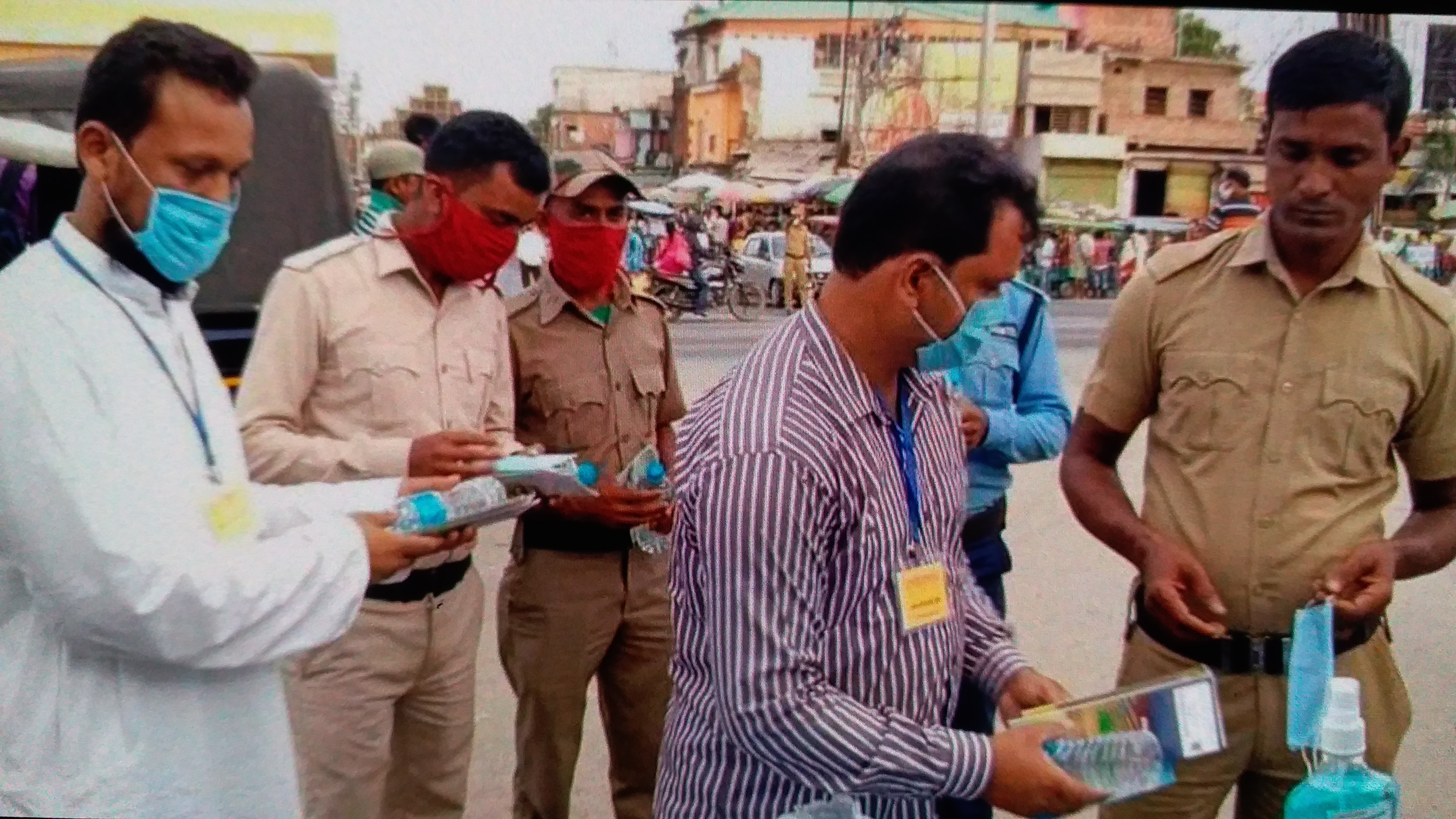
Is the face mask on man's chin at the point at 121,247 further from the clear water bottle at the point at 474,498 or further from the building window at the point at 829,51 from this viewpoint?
the building window at the point at 829,51

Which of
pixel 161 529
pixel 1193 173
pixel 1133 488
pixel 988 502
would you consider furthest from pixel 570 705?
pixel 1133 488

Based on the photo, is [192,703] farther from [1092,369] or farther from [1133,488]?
[1133,488]

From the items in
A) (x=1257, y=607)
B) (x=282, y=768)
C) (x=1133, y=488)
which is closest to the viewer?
(x=282, y=768)

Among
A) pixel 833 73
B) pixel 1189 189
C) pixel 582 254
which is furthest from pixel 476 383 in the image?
pixel 1189 189

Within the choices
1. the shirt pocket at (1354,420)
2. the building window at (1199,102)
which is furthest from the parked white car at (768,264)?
the shirt pocket at (1354,420)

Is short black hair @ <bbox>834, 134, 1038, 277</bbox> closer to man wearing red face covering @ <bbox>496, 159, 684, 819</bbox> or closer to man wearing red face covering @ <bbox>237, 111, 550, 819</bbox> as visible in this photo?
man wearing red face covering @ <bbox>237, 111, 550, 819</bbox>

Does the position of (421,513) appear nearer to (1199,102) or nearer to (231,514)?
(231,514)
